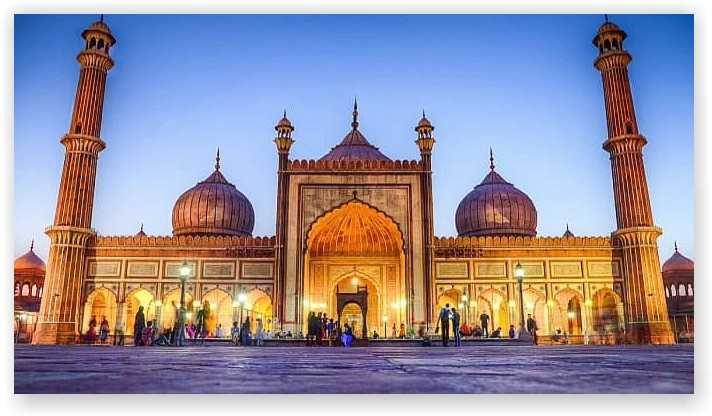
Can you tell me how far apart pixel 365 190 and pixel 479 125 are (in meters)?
8.67

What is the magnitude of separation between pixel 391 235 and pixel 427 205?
1.94 meters

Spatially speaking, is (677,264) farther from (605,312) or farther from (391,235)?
(391,235)

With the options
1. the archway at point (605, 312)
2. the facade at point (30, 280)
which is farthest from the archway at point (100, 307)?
the archway at point (605, 312)

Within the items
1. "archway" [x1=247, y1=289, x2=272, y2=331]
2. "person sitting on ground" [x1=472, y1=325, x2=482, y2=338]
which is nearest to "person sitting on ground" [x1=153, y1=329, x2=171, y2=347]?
"archway" [x1=247, y1=289, x2=272, y2=331]

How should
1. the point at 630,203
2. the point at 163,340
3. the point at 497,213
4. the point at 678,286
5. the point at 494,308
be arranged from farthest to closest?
the point at 678,286, the point at 497,213, the point at 494,308, the point at 630,203, the point at 163,340

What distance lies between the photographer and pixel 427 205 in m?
16.6

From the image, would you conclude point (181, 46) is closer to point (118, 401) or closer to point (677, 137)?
point (118, 401)

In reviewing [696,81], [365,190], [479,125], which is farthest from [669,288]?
[696,81]

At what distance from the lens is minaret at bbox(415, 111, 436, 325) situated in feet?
52.0

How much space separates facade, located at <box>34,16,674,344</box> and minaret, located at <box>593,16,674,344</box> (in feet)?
0.11

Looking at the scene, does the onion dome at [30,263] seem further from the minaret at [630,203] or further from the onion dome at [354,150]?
the minaret at [630,203]

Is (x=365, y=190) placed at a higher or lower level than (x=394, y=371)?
higher

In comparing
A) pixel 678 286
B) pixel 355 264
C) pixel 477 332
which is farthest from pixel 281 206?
pixel 678 286

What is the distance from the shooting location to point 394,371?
3439 mm
